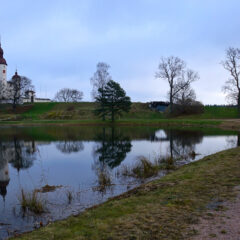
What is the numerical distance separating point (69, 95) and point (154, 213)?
11132 centimetres

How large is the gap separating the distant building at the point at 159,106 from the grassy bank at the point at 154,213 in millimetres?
61408

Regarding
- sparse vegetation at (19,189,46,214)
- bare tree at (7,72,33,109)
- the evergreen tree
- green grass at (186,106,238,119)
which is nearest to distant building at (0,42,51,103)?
bare tree at (7,72,33,109)

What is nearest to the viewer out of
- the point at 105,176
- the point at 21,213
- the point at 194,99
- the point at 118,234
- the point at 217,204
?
the point at 118,234

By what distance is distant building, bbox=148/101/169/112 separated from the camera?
2773 inches

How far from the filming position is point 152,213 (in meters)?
6.34

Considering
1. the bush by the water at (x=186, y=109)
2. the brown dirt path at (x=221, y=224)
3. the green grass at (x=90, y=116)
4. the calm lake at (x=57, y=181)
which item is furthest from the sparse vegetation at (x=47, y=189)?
the bush by the water at (x=186, y=109)

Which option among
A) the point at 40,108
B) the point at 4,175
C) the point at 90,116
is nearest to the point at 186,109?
the point at 90,116

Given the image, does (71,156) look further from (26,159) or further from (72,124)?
(72,124)

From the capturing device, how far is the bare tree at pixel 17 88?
79062 mm

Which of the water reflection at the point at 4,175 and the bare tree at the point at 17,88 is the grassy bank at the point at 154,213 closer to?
the water reflection at the point at 4,175

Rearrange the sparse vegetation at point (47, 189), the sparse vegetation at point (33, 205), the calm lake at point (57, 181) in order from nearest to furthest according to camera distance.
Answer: the calm lake at point (57, 181)
the sparse vegetation at point (33, 205)
the sparse vegetation at point (47, 189)

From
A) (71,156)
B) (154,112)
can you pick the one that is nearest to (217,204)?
(71,156)

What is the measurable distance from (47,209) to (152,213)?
3.62 metres

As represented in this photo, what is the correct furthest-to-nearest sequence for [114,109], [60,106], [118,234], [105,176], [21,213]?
[60,106], [114,109], [105,176], [21,213], [118,234]
